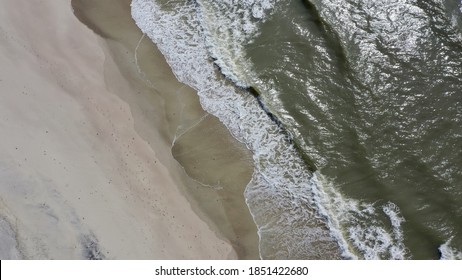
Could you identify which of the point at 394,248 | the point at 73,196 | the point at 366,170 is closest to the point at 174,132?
the point at 73,196

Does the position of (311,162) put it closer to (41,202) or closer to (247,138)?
(247,138)

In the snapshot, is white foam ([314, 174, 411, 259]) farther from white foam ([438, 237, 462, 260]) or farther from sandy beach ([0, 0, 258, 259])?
sandy beach ([0, 0, 258, 259])

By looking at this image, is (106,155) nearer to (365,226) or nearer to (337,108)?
(337,108)

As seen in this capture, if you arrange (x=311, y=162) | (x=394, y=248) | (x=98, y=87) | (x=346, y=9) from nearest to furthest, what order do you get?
(x=394, y=248)
(x=311, y=162)
(x=98, y=87)
(x=346, y=9)

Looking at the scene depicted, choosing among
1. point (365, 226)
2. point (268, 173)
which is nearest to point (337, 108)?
point (268, 173)

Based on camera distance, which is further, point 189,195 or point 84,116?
point 84,116

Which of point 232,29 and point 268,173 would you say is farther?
point 232,29

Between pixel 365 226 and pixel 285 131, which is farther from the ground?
pixel 285 131
